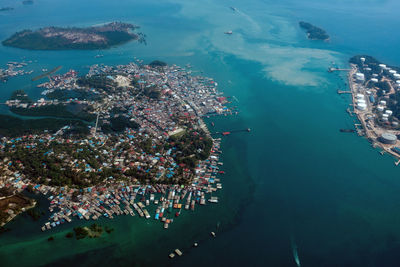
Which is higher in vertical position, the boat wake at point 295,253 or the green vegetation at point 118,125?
the green vegetation at point 118,125

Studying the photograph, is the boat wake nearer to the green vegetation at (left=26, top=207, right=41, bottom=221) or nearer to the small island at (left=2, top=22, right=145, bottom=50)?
the green vegetation at (left=26, top=207, right=41, bottom=221)

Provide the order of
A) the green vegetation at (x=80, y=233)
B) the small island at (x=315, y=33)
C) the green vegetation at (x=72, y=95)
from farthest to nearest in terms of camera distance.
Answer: the small island at (x=315, y=33) < the green vegetation at (x=72, y=95) < the green vegetation at (x=80, y=233)

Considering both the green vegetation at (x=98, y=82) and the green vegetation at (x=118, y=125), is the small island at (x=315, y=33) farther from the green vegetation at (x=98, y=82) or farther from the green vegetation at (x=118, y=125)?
the green vegetation at (x=118, y=125)

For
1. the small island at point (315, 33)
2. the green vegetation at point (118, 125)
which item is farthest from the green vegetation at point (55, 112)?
the small island at point (315, 33)

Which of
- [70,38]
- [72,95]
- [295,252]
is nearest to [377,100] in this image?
[295,252]

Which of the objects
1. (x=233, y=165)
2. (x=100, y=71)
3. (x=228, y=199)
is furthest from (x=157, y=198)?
(x=100, y=71)
